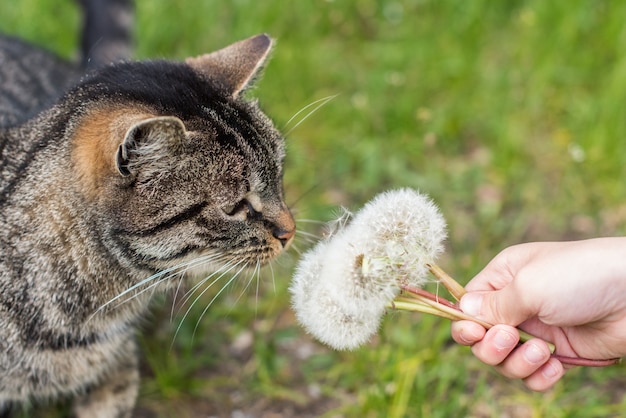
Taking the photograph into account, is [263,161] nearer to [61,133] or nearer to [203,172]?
[203,172]

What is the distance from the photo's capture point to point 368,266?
160cm

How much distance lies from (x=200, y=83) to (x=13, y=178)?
0.59 meters

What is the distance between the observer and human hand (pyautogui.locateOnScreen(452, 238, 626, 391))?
1517mm

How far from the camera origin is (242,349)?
2.76 metres

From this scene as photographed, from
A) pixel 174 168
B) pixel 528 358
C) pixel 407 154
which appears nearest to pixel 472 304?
pixel 528 358

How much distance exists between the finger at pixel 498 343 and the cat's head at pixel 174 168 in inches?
26.3

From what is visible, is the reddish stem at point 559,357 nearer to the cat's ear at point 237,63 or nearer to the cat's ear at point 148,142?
the cat's ear at point 148,142

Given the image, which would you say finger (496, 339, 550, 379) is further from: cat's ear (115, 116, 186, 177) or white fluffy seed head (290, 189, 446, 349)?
cat's ear (115, 116, 186, 177)

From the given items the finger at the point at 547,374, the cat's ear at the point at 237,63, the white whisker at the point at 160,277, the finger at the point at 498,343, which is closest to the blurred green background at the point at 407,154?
the cat's ear at the point at 237,63

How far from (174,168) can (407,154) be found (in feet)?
6.07

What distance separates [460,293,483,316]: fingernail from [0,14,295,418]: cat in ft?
1.91

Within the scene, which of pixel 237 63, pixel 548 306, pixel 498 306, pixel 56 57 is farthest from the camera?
pixel 56 57

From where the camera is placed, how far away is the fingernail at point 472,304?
1695mm

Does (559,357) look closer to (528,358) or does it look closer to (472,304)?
(528,358)
